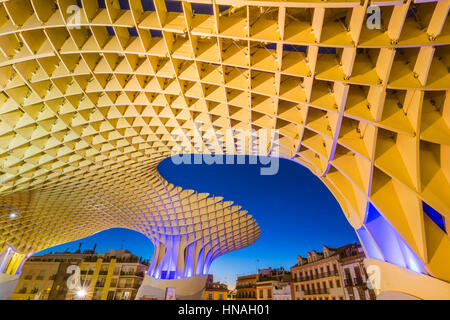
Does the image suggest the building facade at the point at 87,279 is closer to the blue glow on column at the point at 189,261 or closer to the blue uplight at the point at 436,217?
the blue glow on column at the point at 189,261

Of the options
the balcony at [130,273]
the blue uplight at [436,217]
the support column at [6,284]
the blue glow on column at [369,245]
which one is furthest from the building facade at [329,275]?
the support column at [6,284]

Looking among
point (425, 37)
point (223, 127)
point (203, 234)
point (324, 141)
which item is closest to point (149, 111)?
point (223, 127)

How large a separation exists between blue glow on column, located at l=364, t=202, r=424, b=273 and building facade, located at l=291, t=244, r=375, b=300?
33837 mm

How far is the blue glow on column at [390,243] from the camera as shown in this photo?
978 cm

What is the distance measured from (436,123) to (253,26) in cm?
744

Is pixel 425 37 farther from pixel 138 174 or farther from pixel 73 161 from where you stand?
pixel 138 174

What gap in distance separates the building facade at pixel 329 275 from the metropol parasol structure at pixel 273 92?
111 feet

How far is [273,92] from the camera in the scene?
439 inches

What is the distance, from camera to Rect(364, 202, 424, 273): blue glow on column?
9.78 metres

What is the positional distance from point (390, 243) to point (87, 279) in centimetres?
8384

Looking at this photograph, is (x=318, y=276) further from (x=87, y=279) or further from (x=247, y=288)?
(x=87, y=279)

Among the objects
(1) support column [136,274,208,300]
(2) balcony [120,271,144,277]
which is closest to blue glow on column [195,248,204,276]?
(1) support column [136,274,208,300]

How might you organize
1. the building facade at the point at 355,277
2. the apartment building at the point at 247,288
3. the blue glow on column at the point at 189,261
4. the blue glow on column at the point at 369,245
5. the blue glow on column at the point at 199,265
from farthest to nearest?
1. the apartment building at the point at 247,288
2. the blue glow on column at the point at 199,265
3. the blue glow on column at the point at 189,261
4. the building facade at the point at 355,277
5. the blue glow on column at the point at 369,245

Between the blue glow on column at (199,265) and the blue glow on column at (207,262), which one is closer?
the blue glow on column at (199,265)
